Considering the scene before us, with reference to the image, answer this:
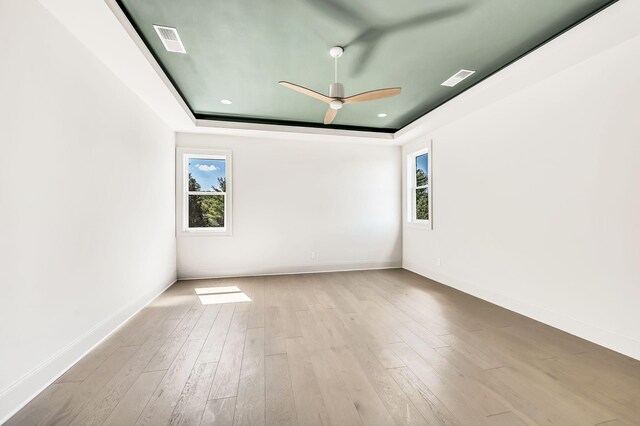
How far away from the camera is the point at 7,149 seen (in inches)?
62.3

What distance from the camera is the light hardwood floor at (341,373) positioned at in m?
1.56

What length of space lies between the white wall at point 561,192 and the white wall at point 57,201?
3.98 metres

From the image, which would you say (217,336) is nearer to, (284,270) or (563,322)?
(284,270)

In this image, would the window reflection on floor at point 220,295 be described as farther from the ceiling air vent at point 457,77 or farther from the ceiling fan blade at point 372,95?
the ceiling air vent at point 457,77

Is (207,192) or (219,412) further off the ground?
(207,192)

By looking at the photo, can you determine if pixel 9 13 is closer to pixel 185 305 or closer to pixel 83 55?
pixel 83 55

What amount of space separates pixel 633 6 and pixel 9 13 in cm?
403

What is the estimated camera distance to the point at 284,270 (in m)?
5.10

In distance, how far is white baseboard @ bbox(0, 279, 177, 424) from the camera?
157cm

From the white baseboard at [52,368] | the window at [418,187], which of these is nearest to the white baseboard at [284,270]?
the window at [418,187]

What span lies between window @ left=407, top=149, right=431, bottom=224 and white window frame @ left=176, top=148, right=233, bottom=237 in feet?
11.3

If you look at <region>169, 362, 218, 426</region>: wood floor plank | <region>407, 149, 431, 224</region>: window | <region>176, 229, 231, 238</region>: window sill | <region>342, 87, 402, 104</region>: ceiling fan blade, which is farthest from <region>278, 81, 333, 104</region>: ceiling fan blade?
<region>176, 229, 231, 238</region>: window sill

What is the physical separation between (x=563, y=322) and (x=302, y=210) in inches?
152

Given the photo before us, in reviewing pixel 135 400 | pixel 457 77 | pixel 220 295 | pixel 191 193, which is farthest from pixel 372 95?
pixel 191 193
